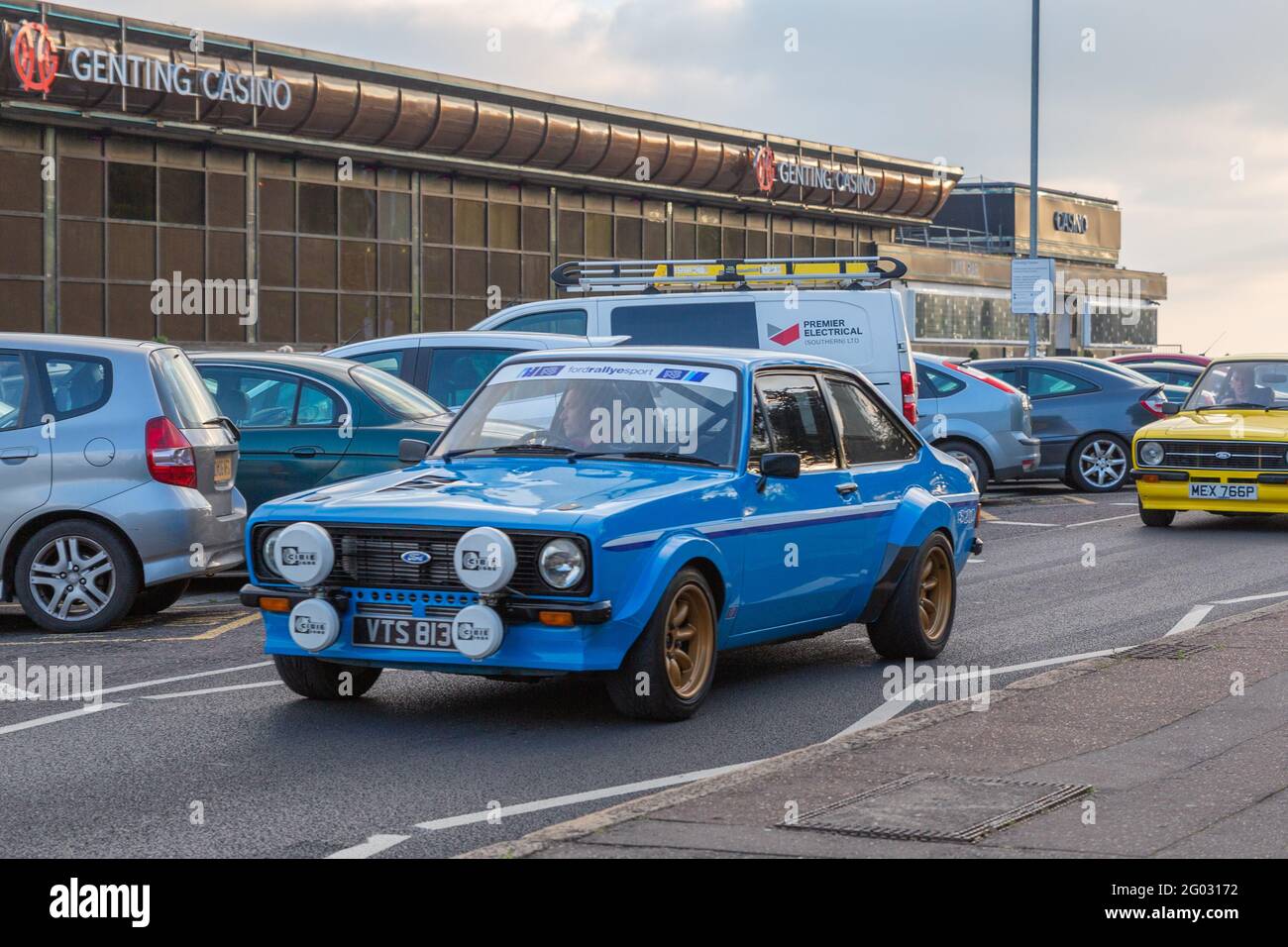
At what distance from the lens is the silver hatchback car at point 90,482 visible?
1086cm

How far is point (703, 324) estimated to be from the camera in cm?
1786

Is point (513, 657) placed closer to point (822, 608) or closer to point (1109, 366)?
point (822, 608)

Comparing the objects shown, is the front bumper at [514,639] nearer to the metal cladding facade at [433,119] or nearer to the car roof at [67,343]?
the car roof at [67,343]

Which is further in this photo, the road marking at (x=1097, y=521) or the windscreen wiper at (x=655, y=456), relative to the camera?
the road marking at (x=1097, y=521)

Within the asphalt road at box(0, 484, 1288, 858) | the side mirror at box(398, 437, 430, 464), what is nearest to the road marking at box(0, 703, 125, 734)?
the asphalt road at box(0, 484, 1288, 858)

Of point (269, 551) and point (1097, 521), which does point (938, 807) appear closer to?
point (269, 551)

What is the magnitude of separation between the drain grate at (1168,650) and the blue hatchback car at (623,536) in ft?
3.34

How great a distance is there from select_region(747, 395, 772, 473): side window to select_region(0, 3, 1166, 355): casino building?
2652cm

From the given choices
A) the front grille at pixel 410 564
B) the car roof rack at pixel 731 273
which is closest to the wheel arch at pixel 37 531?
the front grille at pixel 410 564

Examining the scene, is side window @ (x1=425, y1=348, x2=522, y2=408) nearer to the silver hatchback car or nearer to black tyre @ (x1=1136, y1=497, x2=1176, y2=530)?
the silver hatchback car

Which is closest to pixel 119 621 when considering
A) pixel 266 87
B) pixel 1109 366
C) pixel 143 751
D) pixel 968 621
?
pixel 143 751

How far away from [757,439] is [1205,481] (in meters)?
9.82
